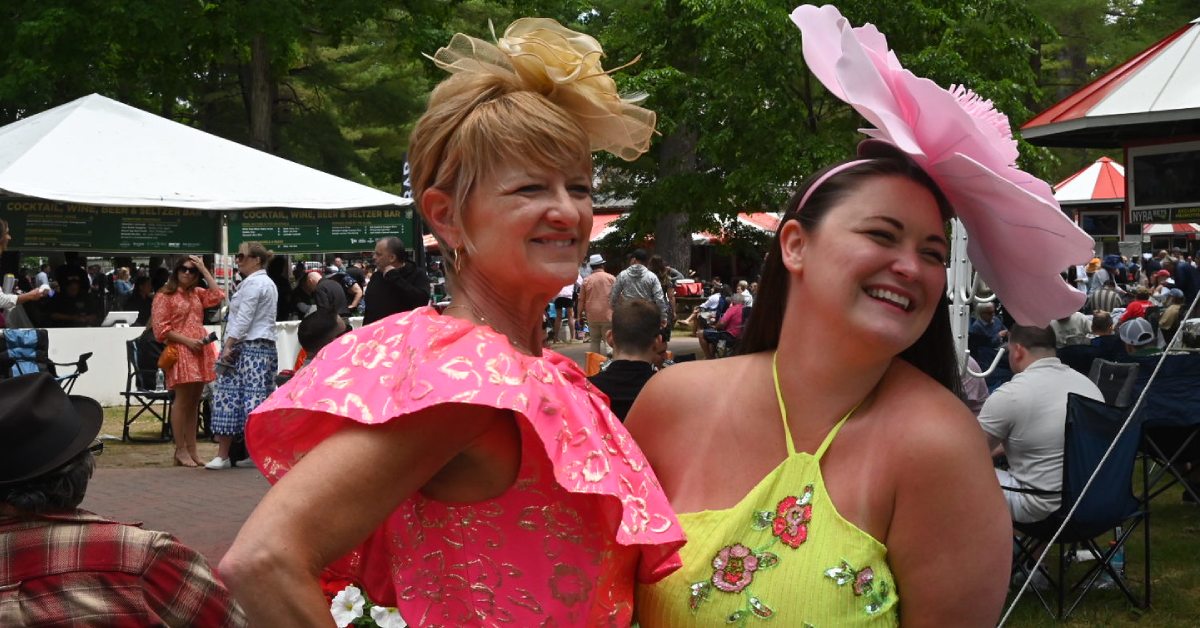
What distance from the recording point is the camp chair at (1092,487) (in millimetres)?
6016

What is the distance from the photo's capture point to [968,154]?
2033 mm

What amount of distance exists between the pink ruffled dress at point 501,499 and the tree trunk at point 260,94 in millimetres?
20277

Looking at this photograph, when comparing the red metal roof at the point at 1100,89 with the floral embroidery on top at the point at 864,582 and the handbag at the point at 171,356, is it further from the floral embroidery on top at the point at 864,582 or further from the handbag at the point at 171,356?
the handbag at the point at 171,356

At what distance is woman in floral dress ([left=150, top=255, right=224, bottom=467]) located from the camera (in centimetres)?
1050

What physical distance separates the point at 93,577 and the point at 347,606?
2.10ft

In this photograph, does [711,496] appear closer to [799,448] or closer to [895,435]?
[799,448]

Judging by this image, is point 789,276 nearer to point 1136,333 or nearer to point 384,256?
point 384,256

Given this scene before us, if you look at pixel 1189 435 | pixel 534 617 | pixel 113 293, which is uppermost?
pixel 534 617

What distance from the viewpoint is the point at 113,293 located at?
28.2 m

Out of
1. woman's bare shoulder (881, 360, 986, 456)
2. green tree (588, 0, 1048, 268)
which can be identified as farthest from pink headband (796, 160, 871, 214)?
green tree (588, 0, 1048, 268)

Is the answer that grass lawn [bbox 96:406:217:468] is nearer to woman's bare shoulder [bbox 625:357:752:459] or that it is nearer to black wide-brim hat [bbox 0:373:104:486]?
black wide-brim hat [bbox 0:373:104:486]

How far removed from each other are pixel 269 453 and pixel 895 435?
977 mm

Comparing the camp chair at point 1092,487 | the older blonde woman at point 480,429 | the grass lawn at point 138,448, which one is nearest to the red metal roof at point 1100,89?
the camp chair at point 1092,487

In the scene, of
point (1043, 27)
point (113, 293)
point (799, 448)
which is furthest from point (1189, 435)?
point (113, 293)
